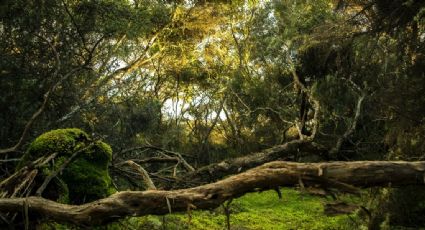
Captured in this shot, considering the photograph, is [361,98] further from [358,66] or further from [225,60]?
[225,60]

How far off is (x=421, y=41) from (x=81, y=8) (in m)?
8.76

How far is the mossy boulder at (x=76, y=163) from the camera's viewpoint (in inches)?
242

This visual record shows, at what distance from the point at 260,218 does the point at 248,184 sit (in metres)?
5.97

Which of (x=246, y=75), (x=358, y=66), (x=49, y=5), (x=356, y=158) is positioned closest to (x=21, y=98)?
(x=49, y=5)

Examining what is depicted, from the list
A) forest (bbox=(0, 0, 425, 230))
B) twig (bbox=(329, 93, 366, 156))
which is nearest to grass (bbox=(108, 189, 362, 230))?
forest (bbox=(0, 0, 425, 230))

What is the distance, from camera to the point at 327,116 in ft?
54.7

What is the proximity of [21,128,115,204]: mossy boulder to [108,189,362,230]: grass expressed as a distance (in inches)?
33.9

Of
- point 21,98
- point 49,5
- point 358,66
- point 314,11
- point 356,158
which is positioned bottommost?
point 356,158

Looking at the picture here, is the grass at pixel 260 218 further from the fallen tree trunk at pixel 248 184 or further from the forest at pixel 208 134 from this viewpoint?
the fallen tree trunk at pixel 248 184

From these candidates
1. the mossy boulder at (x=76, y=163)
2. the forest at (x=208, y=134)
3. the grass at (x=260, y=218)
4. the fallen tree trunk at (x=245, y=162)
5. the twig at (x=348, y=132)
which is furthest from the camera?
the twig at (x=348, y=132)

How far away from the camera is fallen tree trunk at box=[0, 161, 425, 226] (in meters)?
3.55

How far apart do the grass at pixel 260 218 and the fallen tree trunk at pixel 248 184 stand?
278 cm

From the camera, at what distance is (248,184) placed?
3748 mm

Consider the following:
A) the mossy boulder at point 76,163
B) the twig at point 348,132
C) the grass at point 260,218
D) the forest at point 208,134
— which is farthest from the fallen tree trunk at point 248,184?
the twig at point 348,132
